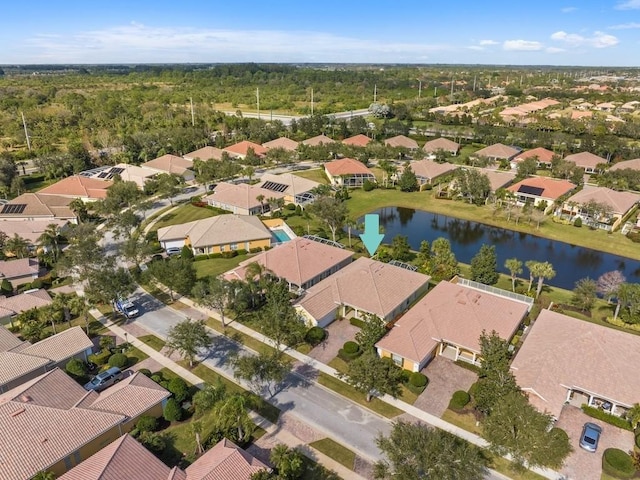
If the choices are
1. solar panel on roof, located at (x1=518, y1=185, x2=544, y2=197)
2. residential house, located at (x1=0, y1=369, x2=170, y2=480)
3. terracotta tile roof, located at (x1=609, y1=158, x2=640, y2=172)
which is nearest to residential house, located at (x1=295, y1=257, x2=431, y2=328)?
residential house, located at (x1=0, y1=369, x2=170, y2=480)

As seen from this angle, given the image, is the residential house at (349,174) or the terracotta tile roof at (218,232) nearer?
the terracotta tile roof at (218,232)

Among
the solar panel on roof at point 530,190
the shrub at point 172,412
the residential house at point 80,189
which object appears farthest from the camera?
the residential house at point 80,189

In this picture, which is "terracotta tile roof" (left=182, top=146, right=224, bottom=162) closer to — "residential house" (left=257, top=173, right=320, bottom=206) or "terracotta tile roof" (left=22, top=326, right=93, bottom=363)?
"residential house" (left=257, top=173, right=320, bottom=206)

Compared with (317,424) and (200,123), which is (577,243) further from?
(200,123)

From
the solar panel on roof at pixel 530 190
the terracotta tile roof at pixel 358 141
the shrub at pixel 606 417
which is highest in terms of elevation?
the terracotta tile roof at pixel 358 141

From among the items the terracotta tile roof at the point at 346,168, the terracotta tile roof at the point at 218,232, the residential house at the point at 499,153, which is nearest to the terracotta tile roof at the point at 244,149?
the terracotta tile roof at the point at 346,168

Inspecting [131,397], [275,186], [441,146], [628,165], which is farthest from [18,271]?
[628,165]

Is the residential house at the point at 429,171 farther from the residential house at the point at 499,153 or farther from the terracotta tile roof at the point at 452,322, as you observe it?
the terracotta tile roof at the point at 452,322
